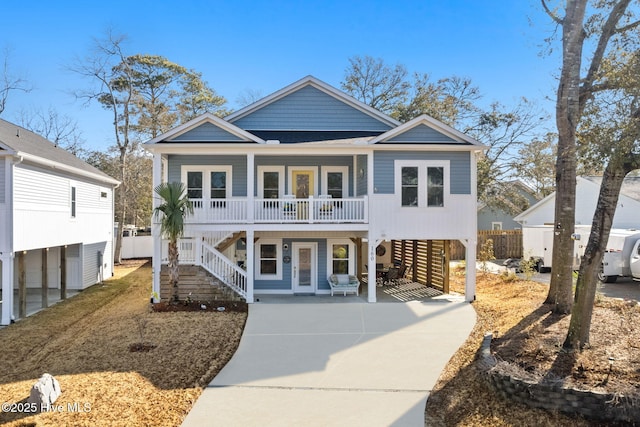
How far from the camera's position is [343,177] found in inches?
627

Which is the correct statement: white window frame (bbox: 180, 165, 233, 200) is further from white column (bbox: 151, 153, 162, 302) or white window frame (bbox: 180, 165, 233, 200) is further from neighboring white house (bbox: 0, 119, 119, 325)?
neighboring white house (bbox: 0, 119, 119, 325)

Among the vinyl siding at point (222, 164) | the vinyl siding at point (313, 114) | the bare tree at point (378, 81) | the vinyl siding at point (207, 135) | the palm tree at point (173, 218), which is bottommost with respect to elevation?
the palm tree at point (173, 218)

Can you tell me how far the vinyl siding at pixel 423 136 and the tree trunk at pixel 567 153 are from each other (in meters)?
3.98

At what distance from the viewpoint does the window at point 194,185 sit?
15.3 m

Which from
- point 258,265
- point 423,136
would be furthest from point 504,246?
point 258,265

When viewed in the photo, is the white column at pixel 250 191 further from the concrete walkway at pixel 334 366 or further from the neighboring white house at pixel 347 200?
the concrete walkway at pixel 334 366

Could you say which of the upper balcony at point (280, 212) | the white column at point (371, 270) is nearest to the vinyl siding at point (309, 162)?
the upper balcony at point (280, 212)

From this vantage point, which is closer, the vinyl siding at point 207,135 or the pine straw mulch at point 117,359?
the pine straw mulch at point 117,359

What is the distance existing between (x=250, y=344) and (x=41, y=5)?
55.9 feet

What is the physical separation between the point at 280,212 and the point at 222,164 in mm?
3394

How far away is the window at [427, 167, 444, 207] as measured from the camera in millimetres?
13859

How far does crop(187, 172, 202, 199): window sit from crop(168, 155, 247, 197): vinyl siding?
1.15 feet

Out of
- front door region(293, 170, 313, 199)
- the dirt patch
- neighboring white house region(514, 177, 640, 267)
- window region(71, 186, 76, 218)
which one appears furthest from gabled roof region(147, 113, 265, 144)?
neighboring white house region(514, 177, 640, 267)

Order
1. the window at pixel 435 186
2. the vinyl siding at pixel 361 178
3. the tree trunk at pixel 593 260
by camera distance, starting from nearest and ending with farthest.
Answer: the tree trunk at pixel 593 260 → the window at pixel 435 186 → the vinyl siding at pixel 361 178
